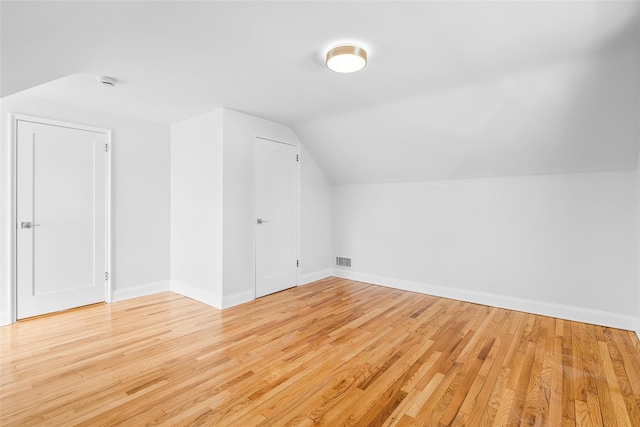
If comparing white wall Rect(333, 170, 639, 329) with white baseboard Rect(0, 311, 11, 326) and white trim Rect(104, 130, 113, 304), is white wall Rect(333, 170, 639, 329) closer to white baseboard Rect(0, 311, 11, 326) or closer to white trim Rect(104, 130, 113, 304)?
white trim Rect(104, 130, 113, 304)

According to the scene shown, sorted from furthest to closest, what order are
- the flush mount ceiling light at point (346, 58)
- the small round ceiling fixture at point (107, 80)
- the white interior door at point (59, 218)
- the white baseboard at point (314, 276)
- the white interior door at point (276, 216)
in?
the white baseboard at point (314, 276)
the white interior door at point (276, 216)
the white interior door at point (59, 218)
the small round ceiling fixture at point (107, 80)
the flush mount ceiling light at point (346, 58)

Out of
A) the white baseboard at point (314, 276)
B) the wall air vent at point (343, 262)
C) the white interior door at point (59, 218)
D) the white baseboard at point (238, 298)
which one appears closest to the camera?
the white interior door at point (59, 218)

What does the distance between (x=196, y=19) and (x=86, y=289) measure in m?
3.47

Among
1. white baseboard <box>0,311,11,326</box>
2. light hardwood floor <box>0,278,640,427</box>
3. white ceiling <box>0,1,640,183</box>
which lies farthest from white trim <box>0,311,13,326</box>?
white ceiling <box>0,1,640,183</box>

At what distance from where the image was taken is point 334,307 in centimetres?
363

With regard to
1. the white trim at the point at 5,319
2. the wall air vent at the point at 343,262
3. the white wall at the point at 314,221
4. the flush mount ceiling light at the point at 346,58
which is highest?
the flush mount ceiling light at the point at 346,58

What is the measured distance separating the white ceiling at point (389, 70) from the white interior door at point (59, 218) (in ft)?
1.79

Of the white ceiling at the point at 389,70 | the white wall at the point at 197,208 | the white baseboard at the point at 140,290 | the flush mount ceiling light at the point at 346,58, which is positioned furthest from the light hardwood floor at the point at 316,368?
the flush mount ceiling light at the point at 346,58

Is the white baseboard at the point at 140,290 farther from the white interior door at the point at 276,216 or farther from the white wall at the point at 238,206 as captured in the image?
the white interior door at the point at 276,216

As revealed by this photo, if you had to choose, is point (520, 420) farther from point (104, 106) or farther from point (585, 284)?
point (104, 106)

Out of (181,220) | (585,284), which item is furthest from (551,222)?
(181,220)

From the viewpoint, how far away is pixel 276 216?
430cm

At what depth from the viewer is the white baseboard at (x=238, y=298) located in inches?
142

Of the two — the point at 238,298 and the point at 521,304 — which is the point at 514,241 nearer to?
the point at 521,304
